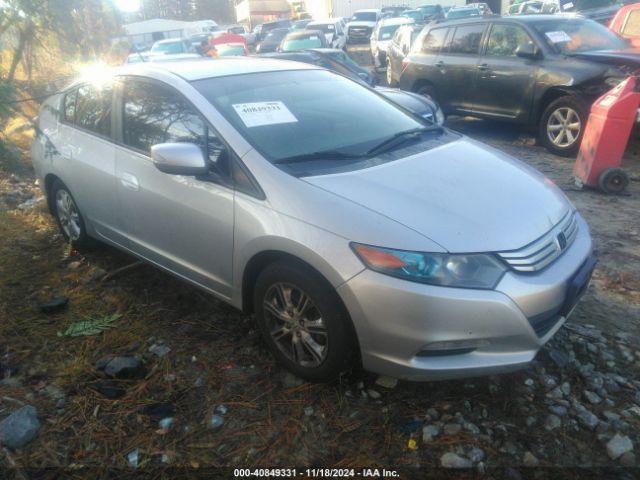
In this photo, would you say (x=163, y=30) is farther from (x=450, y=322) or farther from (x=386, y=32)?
(x=450, y=322)

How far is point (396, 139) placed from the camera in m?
3.25

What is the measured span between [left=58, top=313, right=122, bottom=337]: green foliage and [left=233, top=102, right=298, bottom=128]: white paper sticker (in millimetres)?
1685

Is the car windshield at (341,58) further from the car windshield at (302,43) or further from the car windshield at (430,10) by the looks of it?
the car windshield at (430,10)

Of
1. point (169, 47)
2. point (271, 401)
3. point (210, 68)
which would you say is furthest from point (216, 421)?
point (169, 47)

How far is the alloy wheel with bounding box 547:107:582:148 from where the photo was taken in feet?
21.6

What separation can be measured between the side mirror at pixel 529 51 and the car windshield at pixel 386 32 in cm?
1040

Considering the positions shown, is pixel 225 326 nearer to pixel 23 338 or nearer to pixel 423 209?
pixel 23 338

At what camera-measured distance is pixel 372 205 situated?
96.7 inches

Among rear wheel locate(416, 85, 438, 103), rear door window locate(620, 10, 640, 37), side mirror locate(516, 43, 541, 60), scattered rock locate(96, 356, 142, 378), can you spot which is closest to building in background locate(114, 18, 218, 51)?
rear wheel locate(416, 85, 438, 103)

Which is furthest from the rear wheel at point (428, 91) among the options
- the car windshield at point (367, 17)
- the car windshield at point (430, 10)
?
the car windshield at point (367, 17)

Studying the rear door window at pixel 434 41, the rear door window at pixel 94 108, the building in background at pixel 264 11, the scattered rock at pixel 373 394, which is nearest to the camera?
the scattered rock at pixel 373 394

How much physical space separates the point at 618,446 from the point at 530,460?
413 mm

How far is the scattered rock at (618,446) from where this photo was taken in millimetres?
2264

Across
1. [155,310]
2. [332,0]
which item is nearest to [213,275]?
[155,310]
